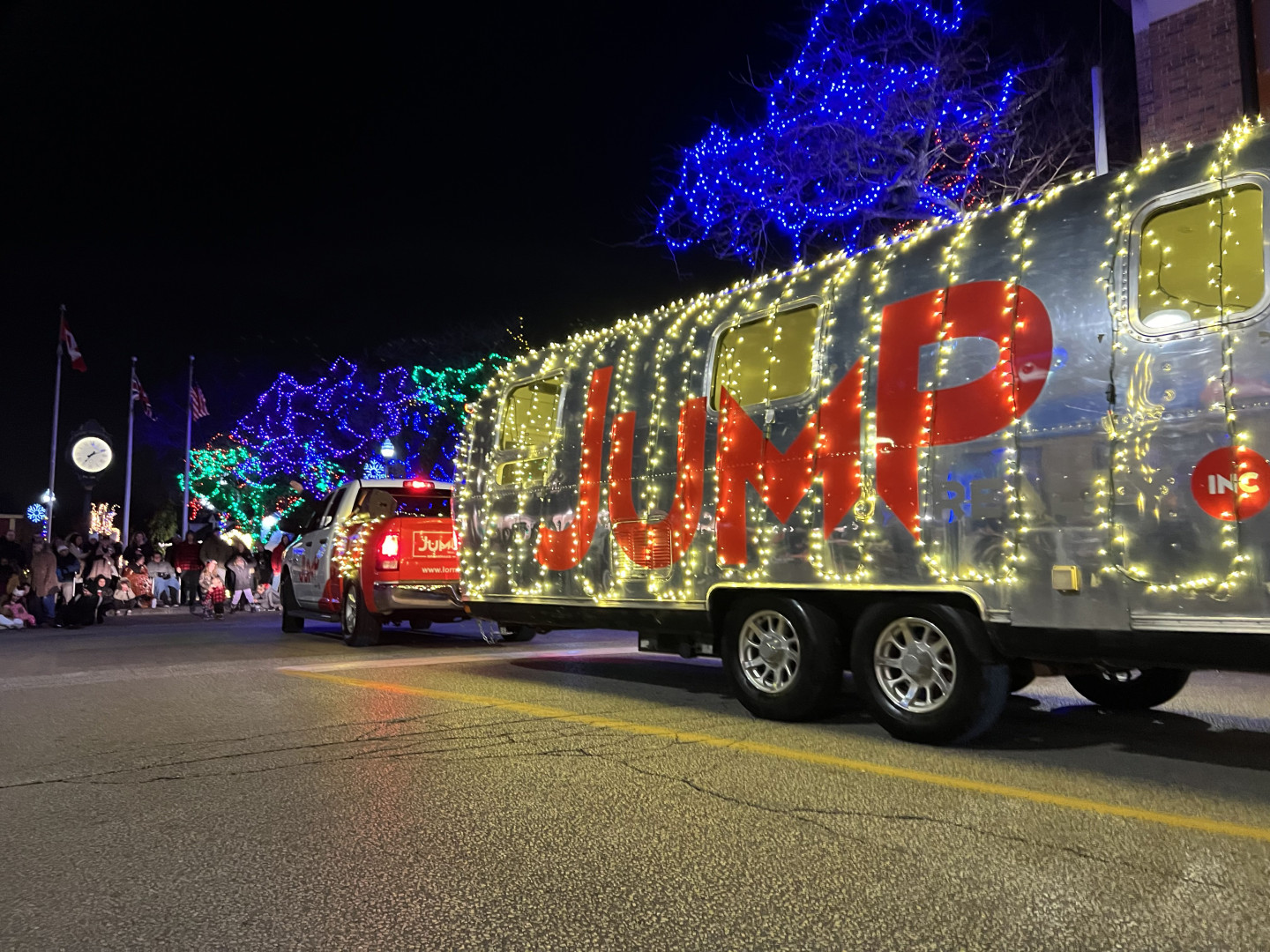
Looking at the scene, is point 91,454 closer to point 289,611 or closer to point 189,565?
point 189,565

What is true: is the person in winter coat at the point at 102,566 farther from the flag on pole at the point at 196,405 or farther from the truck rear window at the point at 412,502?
the flag on pole at the point at 196,405

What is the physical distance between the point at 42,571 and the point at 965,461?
16687 millimetres

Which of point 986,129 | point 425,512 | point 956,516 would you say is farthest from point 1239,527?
point 986,129

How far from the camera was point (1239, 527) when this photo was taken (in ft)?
14.6

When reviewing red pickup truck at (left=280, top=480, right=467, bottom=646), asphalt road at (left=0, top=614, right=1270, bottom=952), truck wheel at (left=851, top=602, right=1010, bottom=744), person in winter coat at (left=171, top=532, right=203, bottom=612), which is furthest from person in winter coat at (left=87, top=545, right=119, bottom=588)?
truck wheel at (left=851, top=602, right=1010, bottom=744)

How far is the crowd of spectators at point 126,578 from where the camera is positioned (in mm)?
17188

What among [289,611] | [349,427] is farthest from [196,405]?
[289,611]

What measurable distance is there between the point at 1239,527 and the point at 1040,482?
0.92 meters

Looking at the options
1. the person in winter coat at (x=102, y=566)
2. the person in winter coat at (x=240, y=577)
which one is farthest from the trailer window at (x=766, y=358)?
the person in winter coat at (x=240, y=577)

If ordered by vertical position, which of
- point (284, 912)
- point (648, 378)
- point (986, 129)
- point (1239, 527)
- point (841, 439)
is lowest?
point (284, 912)

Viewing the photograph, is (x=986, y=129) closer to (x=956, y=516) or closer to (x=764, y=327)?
(x=764, y=327)

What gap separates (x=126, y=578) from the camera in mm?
20766

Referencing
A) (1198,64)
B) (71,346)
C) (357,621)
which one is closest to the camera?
(357,621)

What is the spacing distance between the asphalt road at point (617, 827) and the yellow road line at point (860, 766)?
0.9 inches
